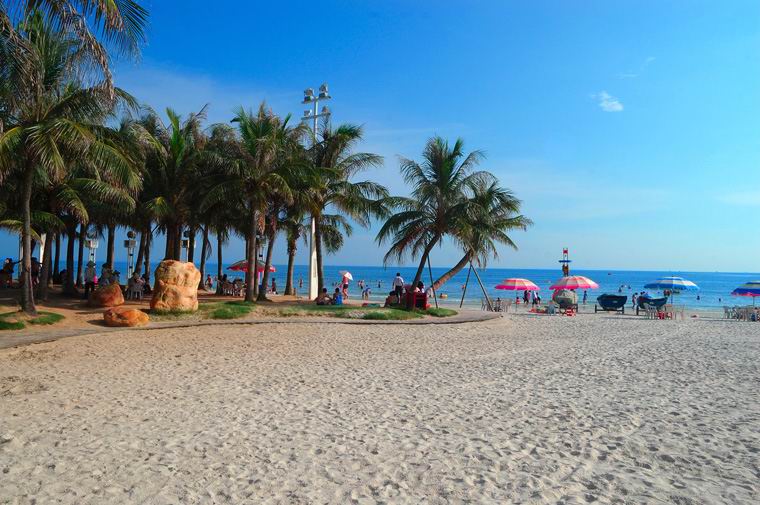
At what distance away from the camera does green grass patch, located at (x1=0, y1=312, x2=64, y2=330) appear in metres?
12.4

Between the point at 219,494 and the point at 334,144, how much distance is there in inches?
708

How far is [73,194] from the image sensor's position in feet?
Result: 52.1

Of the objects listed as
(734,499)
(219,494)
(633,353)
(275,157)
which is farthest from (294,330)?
(734,499)

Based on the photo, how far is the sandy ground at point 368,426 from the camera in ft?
14.3

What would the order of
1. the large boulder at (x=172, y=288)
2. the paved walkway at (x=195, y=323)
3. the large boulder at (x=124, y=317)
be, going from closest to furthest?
1. the paved walkway at (x=195, y=323)
2. the large boulder at (x=124, y=317)
3. the large boulder at (x=172, y=288)

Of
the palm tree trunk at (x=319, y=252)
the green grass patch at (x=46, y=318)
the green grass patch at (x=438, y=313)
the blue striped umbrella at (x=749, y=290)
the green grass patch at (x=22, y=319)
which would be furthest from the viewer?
the blue striped umbrella at (x=749, y=290)

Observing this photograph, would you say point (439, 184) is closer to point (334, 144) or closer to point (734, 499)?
point (334, 144)

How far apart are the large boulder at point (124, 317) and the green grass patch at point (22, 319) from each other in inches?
46.5

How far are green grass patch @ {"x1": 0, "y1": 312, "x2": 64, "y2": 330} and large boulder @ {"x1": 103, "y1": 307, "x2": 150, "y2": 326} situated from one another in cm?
118

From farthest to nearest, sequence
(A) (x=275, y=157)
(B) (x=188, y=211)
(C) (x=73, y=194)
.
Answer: (B) (x=188, y=211)
(A) (x=275, y=157)
(C) (x=73, y=194)

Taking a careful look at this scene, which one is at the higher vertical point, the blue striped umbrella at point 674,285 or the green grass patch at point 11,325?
the blue striped umbrella at point 674,285

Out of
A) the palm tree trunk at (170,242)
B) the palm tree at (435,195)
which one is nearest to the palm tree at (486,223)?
the palm tree at (435,195)

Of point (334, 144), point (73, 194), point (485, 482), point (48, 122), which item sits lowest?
point (485, 482)

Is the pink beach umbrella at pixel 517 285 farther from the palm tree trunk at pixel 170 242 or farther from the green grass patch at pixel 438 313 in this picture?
the palm tree trunk at pixel 170 242
